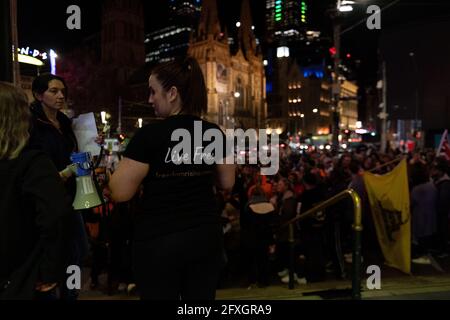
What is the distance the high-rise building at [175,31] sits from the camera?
12169 centimetres

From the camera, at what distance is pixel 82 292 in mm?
6391

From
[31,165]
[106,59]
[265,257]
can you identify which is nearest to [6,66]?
[31,165]

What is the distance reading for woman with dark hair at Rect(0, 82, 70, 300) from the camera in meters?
2.07

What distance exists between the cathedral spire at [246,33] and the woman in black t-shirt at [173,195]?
9890 cm

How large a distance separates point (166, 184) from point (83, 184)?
92 cm

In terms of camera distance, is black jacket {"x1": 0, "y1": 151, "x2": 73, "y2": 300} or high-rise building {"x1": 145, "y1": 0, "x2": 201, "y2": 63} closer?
black jacket {"x1": 0, "y1": 151, "x2": 73, "y2": 300}

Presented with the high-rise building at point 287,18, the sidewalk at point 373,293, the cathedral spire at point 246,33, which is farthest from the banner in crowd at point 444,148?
the high-rise building at point 287,18

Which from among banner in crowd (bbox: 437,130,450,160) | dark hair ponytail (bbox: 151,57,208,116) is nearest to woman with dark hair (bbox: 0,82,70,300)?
dark hair ponytail (bbox: 151,57,208,116)

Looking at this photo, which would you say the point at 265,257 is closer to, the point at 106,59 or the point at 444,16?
the point at 444,16

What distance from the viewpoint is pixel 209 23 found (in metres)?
83.8

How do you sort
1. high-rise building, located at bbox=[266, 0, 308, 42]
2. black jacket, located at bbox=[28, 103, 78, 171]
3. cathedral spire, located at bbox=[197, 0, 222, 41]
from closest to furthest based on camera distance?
black jacket, located at bbox=[28, 103, 78, 171] → cathedral spire, located at bbox=[197, 0, 222, 41] → high-rise building, located at bbox=[266, 0, 308, 42]

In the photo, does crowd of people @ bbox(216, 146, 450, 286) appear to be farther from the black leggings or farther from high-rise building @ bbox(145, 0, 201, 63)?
high-rise building @ bbox(145, 0, 201, 63)

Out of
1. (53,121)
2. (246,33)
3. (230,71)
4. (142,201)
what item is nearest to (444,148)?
(53,121)

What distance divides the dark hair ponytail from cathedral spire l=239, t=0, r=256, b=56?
98.8m
